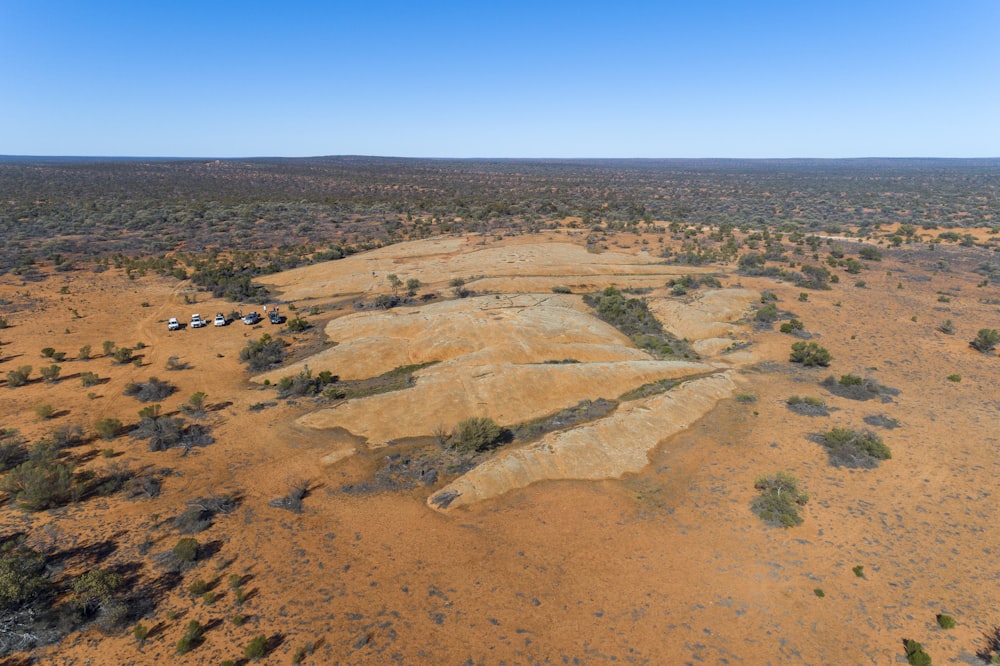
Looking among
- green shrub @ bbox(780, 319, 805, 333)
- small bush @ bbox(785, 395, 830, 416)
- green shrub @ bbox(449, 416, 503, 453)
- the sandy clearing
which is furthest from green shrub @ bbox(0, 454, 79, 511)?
green shrub @ bbox(780, 319, 805, 333)

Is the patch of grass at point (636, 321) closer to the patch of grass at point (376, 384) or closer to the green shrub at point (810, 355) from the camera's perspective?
the green shrub at point (810, 355)

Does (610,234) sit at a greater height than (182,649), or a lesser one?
greater

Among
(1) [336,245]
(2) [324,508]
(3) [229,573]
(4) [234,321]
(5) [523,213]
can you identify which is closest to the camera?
(3) [229,573]

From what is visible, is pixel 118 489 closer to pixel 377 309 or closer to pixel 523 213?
pixel 377 309

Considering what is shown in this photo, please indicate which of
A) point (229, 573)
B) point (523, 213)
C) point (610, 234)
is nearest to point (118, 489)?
point (229, 573)

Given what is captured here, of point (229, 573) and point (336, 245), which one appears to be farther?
point (336, 245)

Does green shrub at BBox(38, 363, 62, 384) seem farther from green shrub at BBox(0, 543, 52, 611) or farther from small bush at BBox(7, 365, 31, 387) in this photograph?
green shrub at BBox(0, 543, 52, 611)

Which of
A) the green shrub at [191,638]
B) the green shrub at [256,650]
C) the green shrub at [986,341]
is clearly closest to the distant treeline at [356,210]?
the green shrub at [986,341]

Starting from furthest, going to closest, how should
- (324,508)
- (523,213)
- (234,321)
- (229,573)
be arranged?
(523,213) < (234,321) < (324,508) < (229,573)
